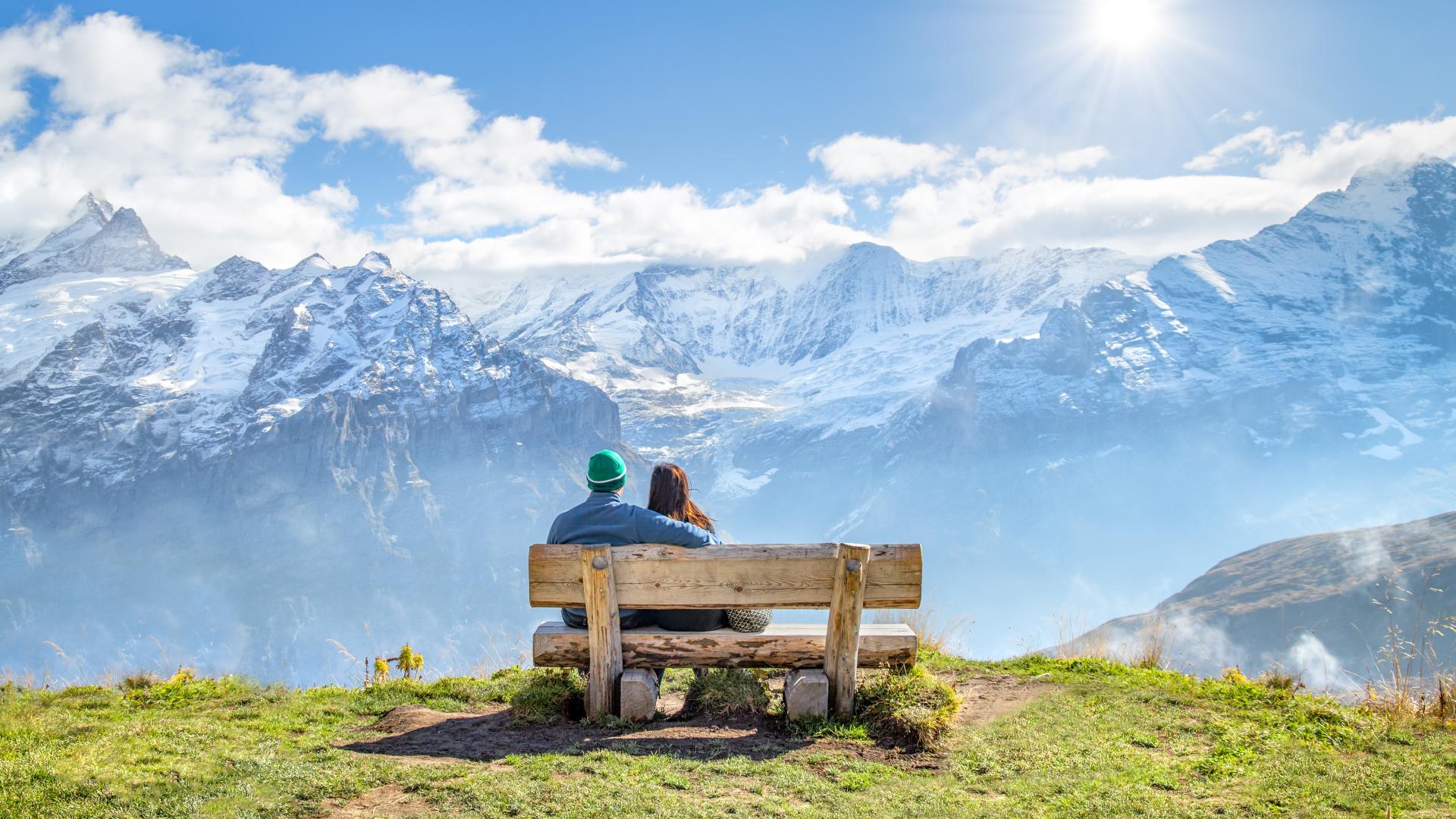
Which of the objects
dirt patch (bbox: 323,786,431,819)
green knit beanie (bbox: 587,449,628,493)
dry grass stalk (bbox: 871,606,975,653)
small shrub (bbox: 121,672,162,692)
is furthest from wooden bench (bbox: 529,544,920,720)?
small shrub (bbox: 121,672,162,692)

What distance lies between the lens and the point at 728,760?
278 inches

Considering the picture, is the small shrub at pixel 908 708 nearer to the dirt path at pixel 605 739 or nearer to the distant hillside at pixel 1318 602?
the dirt path at pixel 605 739

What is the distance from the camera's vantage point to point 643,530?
8.16m

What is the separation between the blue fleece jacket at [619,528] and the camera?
8062 mm

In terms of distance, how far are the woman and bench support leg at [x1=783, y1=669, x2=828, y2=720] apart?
899 mm

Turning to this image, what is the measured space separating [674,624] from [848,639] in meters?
1.57

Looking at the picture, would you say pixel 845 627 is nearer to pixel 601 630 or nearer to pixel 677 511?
pixel 677 511

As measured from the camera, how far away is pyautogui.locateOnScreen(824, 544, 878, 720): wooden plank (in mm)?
7762

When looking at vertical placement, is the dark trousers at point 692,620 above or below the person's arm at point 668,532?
below

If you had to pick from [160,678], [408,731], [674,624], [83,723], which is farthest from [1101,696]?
[160,678]

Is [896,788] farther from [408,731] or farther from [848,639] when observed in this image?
[408,731]

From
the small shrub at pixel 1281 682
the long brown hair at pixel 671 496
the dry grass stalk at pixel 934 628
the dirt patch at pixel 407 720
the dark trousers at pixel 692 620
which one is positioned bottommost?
the small shrub at pixel 1281 682

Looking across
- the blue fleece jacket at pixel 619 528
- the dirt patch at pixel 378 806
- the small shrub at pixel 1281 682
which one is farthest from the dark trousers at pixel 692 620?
the small shrub at pixel 1281 682

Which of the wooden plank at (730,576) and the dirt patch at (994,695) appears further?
the dirt patch at (994,695)
